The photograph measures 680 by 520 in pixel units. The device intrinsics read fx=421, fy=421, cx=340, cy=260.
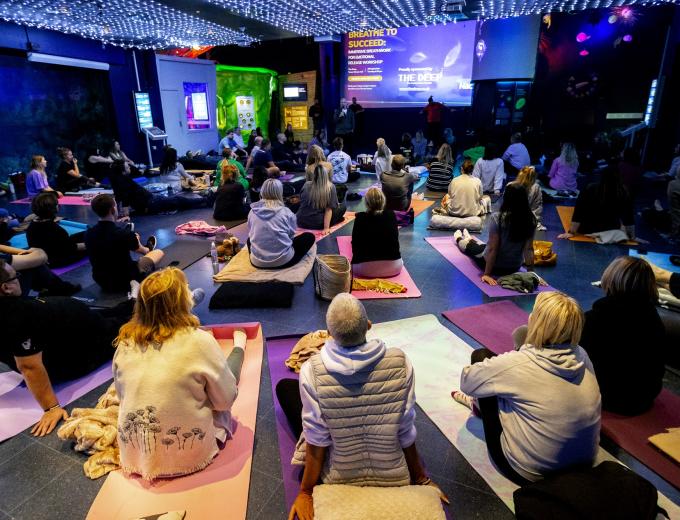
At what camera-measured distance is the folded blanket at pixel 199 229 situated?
6.55 m

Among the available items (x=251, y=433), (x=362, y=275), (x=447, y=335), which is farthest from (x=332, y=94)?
(x=251, y=433)

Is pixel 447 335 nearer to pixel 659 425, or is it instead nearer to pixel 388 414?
pixel 659 425

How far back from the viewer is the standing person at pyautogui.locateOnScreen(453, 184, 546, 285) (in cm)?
427

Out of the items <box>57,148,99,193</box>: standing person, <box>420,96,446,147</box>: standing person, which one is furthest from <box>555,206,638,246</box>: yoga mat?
<box>57,148,99,193</box>: standing person

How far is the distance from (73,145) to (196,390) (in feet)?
39.3

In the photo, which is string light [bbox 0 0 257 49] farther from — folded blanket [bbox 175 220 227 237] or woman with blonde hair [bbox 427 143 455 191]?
woman with blonde hair [bbox 427 143 455 191]

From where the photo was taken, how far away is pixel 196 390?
6.79 ft

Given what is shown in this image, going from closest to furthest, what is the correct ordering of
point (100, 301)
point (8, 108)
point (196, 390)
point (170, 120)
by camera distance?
point (196, 390), point (100, 301), point (8, 108), point (170, 120)

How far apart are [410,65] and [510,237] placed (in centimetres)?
1216

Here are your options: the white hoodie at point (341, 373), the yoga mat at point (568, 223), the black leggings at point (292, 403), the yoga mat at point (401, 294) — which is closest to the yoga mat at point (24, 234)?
the yoga mat at point (401, 294)

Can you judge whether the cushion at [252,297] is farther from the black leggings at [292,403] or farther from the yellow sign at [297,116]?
the yellow sign at [297,116]

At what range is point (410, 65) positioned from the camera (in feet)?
48.1

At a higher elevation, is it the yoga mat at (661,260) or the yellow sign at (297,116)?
the yellow sign at (297,116)

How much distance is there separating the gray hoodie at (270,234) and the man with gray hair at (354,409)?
3074mm
